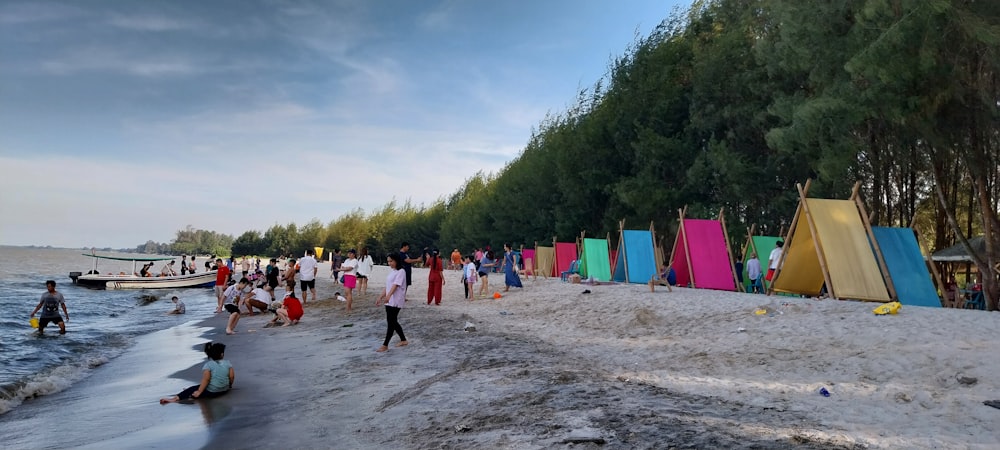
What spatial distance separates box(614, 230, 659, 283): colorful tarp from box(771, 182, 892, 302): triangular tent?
267 inches

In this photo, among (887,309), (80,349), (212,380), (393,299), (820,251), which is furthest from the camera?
(80,349)

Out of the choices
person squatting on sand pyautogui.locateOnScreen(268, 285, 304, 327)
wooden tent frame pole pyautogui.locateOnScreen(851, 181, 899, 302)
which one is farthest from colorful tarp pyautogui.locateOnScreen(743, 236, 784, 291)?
person squatting on sand pyautogui.locateOnScreen(268, 285, 304, 327)

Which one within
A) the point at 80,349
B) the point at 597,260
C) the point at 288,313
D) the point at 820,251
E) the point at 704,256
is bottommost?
the point at 80,349

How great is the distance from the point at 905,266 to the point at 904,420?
8.21 m

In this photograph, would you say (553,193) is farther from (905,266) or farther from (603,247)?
(905,266)

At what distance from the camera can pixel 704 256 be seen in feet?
55.4

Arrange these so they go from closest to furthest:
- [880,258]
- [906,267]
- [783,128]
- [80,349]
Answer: [880,258] < [906,267] < [80,349] < [783,128]

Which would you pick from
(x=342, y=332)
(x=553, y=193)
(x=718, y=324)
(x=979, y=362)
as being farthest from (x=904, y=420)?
(x=553, y=193)

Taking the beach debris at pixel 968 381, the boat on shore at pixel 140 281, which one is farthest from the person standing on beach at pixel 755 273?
the boat on shore at pixel 140 281

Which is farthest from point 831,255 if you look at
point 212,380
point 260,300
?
point 260,300

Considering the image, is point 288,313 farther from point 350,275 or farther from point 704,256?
point 704,256

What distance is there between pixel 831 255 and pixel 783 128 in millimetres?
6165

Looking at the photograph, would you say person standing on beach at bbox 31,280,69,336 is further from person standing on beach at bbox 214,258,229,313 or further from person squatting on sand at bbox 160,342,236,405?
person squatting on sand at bbox 160,342,236,405

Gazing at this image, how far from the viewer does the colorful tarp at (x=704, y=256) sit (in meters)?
16.5
